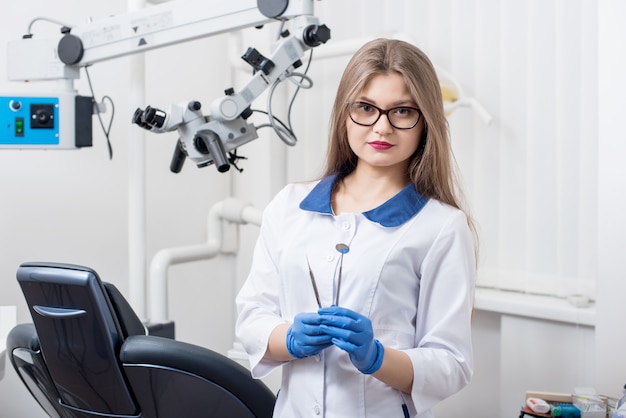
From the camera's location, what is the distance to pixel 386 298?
1.19m

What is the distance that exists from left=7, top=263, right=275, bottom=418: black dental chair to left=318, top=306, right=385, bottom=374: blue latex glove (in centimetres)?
29

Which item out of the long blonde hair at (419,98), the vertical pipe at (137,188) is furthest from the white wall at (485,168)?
the long blonde hair at (419,98)

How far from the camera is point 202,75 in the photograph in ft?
9.70

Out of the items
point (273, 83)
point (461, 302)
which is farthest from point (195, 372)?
point (273, 83)

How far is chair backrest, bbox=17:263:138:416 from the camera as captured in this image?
1.23 metres

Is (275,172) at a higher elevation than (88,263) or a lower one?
higher

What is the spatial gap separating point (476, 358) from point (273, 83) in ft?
3.93

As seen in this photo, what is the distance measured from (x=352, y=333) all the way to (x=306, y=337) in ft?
0.28

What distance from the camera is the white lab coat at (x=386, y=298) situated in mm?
1186

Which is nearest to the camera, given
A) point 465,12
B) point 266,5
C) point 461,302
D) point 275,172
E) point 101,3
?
point 461,302

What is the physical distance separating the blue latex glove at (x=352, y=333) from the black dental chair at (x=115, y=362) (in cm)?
29

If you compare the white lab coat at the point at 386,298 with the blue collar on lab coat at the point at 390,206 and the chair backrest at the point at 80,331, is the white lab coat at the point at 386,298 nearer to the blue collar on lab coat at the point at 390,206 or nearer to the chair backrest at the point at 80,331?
the blue collar on lab coat at the point at 390,206

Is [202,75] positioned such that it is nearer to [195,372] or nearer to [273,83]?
[273,83]

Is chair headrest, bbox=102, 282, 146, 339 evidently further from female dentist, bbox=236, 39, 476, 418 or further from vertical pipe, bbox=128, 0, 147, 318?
vertical pipe, bbox=128, 0, 147, 318
